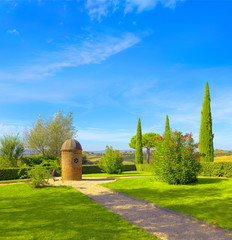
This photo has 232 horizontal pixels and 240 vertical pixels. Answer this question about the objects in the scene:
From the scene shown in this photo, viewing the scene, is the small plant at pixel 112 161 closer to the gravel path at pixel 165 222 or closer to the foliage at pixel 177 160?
the foliage at pixel 177 160

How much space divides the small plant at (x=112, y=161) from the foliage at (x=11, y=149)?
51.5ft

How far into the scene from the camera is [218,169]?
1955 centimetres

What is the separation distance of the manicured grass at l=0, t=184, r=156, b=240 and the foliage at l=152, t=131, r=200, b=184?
6.49 metres

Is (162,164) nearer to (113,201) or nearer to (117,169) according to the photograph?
(113,201)

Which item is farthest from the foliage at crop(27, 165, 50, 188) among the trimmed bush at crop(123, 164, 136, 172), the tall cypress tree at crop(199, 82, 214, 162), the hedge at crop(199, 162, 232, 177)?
the trimmed bush at crop(123, 164, 136, 172)

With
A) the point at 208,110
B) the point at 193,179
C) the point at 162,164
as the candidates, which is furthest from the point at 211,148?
Result: the point at 162,164

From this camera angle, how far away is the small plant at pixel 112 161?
25.6 m

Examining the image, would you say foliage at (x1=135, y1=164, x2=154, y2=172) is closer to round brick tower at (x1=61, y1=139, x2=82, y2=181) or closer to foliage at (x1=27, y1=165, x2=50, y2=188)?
round brick tower at (x1=61, y1=139, x2=82, y2=181)

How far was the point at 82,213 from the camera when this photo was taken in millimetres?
7855

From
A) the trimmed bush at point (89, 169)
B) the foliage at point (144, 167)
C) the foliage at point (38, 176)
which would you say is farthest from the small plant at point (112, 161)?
the foliage at point (38, 176)

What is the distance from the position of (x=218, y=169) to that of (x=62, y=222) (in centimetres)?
1729

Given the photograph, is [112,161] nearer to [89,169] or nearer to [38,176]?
[89,169]

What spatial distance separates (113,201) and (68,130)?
101 ft

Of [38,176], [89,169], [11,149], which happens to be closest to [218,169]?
[38,176]
